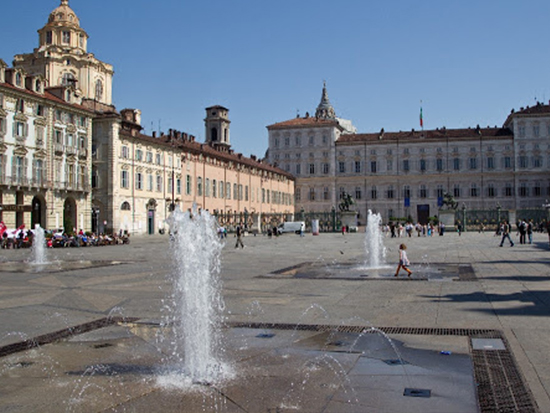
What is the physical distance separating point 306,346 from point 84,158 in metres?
44.8

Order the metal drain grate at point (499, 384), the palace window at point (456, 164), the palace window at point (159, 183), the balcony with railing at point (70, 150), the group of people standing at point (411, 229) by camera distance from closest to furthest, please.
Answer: the metal drain grate at point (499, 384) < the balcony with railing at point (70, 150) < the group of people standing at point (411, 229) < the palace window at point (159, 183) < the palace window at point (456, 164)

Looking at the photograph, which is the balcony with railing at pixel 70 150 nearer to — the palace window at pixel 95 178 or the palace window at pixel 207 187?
the palace window at pixel 95 178

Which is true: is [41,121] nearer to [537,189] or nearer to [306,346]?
[306,346]

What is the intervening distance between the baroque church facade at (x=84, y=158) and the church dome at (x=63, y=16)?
0.46 ft

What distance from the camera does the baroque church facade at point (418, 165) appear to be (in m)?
82.6

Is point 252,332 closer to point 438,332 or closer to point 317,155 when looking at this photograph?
point 438,332

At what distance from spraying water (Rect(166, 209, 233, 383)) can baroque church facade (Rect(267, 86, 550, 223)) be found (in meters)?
81.6

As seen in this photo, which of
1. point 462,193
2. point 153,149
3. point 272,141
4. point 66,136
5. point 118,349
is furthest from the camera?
point 272,141

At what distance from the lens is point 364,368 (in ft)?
19.1

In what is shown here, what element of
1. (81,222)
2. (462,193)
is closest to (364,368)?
(81,222)

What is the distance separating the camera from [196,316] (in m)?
6.55

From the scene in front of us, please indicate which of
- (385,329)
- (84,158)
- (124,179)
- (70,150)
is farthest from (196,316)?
(124,179)

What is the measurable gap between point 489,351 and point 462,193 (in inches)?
3316

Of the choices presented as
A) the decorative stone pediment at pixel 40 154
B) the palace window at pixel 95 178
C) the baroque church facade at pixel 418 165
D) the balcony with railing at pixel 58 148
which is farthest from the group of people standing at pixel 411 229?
the baroque church facade at pixel 418 165
